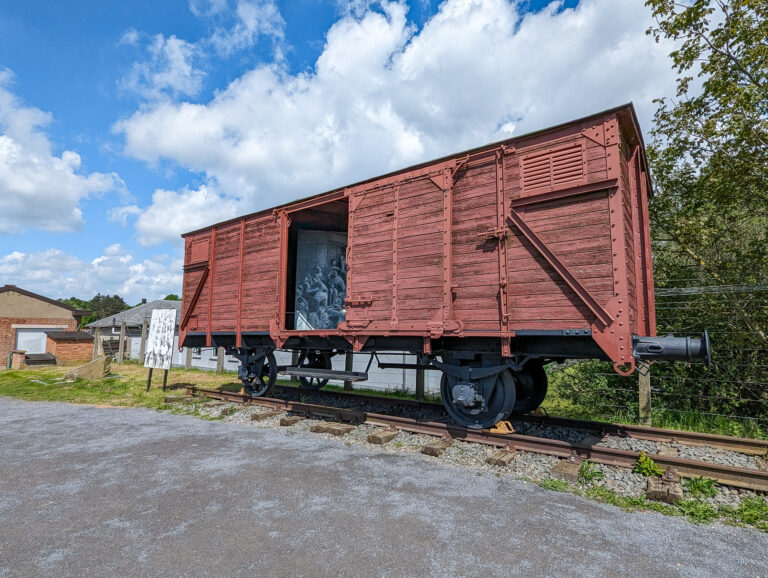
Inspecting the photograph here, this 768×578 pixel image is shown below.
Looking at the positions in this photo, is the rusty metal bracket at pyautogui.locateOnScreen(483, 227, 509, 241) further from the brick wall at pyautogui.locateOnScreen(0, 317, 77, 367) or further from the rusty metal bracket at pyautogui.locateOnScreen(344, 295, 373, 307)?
the brick wall at pyautogui.locateOnScreen(0, 317, 77, 367)

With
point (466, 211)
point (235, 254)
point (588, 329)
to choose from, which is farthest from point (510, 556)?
point (235, 254)

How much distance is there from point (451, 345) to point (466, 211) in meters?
2.19

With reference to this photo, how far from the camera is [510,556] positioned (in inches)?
126

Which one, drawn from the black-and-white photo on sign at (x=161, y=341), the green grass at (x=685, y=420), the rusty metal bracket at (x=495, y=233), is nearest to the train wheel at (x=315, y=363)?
the black-and-white photo on sign at (x=161, y=341)

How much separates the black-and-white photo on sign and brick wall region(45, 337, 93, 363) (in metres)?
14.5

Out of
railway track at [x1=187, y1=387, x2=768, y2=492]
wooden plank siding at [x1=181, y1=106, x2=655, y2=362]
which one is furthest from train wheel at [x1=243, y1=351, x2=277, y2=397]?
wooden plank siding at [x1=181, y1=106, x2=655, y2=362]

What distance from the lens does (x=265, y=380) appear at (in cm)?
1040

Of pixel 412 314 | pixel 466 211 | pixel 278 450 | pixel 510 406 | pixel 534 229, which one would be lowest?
pixel 278 450

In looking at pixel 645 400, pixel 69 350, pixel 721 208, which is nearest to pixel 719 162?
pixel 721 208

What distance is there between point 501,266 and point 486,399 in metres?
2.11

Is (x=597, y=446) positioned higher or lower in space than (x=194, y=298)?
lower

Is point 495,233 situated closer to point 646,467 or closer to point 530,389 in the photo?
point 530,389

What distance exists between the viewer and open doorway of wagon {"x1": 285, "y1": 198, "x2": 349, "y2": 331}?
10.0 metres

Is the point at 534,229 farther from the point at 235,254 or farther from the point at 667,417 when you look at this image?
the point at 235,254
